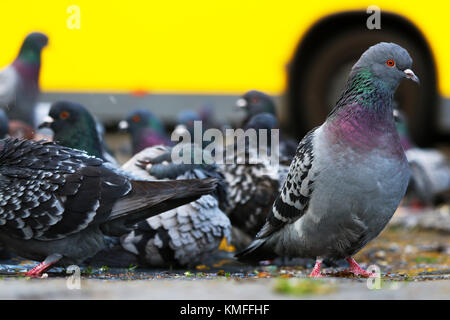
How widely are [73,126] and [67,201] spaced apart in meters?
1.15

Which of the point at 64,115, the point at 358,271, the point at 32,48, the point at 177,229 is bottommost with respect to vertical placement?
the point at 358,271

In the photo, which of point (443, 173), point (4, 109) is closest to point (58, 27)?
point (4, 109)

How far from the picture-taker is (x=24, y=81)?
23.5ft

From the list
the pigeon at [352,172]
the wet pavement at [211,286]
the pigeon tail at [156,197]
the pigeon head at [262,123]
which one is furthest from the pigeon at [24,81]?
the pigeon at [352,172]

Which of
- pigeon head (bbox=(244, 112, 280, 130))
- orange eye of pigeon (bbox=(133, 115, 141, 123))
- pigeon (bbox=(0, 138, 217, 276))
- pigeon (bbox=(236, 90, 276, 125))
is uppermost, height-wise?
pigeon (bbox=(236, 90, 276, 125))

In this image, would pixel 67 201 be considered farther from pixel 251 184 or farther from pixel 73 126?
pixel 251 184

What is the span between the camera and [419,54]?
30.7ft

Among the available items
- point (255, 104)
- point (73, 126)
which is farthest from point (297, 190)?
point (255, 104)

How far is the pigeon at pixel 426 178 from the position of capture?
811cm

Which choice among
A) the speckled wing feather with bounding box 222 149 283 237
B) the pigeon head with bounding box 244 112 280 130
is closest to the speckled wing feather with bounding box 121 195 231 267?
the speckled wing feather with bounding box 222 149 283 237

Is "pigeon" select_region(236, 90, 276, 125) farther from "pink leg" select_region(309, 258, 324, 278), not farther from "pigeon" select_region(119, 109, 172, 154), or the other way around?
"pink leg" select_region(309, 258, 324, 278)

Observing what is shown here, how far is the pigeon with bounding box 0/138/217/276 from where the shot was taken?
3875mm

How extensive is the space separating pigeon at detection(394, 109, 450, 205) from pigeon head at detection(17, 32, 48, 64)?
3583mm
